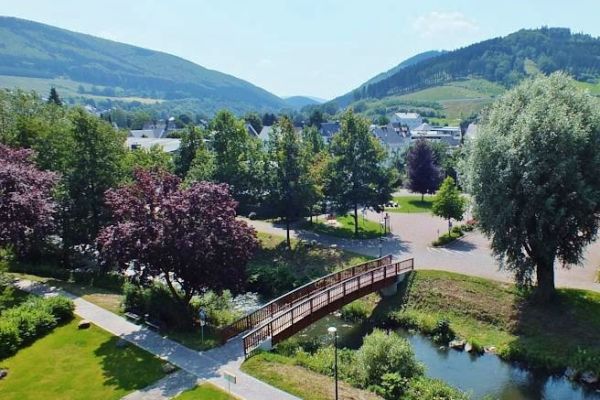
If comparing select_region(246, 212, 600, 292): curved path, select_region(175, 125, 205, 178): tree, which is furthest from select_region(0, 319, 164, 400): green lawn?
select_region(175, 125, 205, 178): tree

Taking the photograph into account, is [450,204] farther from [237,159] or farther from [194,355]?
[194,355]

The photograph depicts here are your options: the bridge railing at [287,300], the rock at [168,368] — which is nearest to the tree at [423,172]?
the bridge railing at [287,300]

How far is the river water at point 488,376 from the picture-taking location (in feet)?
71.3

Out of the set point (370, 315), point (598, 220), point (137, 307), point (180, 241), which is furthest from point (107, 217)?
point (598, 220)

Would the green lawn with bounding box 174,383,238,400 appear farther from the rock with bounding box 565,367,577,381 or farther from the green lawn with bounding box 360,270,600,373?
the rock with bounding box 565,367,577,381

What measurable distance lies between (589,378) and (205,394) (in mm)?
16809

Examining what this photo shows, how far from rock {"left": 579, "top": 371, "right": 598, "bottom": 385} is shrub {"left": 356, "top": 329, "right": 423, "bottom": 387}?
7.65m

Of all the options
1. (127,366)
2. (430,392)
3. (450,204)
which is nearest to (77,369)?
(127,366)

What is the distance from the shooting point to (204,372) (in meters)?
20.4

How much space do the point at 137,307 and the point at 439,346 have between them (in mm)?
16242

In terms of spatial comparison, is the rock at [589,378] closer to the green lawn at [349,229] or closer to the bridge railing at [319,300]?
the bridge railing at [319,300]

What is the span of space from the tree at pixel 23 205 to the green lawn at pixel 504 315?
20093 millimetres

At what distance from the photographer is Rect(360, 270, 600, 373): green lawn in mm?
24141

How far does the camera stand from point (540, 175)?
24.6m
